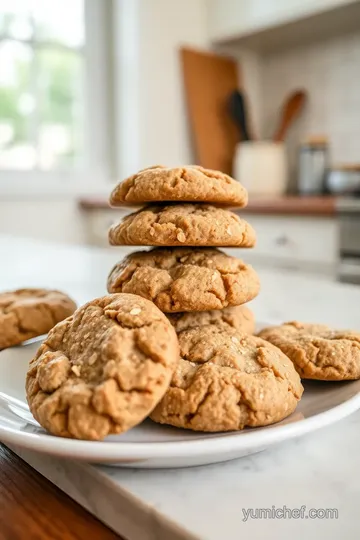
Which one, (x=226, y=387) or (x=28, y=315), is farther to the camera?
(x=28, y=315)

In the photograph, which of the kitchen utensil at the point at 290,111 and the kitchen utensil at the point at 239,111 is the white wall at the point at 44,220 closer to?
the kitchen utensil at the point at 239,111

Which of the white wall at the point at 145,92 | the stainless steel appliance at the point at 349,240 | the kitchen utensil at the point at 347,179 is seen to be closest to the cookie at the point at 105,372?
the stainless steel appliance at the point at 349,240

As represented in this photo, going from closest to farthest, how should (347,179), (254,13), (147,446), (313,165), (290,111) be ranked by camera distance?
(147,446) → (347,179) → (254,13) → (313,165) → (290,111)

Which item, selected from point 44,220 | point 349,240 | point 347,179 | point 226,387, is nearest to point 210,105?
point 347,179

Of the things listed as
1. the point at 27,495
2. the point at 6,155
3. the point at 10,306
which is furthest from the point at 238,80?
the point at 27,495

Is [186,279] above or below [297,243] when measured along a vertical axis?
above

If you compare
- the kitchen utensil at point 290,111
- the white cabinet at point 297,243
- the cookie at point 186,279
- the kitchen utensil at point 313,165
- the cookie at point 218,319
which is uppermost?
the kitchen utensil at point 290,111

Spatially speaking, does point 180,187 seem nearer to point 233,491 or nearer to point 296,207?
point 233,491
